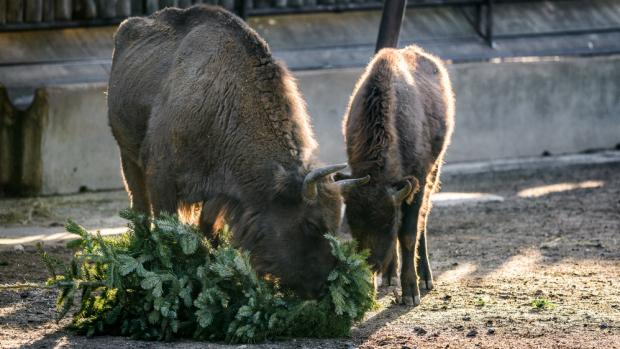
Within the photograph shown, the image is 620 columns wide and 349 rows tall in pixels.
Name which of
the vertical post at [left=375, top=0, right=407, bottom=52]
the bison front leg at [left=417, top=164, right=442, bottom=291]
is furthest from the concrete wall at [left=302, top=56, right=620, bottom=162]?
the bison front leg at [left=417, top=164, right=442, bottom=291]

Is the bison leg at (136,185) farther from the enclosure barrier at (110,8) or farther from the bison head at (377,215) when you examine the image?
the enclosure barrier at (110,8)

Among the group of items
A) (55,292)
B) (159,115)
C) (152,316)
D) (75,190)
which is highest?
(159,115)

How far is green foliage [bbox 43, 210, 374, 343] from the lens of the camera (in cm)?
682

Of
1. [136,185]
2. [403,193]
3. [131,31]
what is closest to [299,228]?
[403,193]

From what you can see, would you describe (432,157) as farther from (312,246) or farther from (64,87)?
(64,87)

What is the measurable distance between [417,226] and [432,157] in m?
0.56

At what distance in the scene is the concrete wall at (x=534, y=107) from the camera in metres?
14.6

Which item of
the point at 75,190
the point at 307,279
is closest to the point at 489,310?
the point at 307,279

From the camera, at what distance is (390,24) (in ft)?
36.7

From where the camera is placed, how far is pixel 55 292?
807 centimetres

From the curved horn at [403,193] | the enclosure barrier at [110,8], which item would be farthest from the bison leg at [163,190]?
the enclosure barrier at [110,8]

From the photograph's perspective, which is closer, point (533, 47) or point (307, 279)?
point (307, 279)

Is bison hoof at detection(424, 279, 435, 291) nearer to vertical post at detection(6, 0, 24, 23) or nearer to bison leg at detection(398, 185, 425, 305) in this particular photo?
bison leg at detection(398, 185, 425, 305)

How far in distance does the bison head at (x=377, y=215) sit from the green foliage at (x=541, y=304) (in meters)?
1.08
